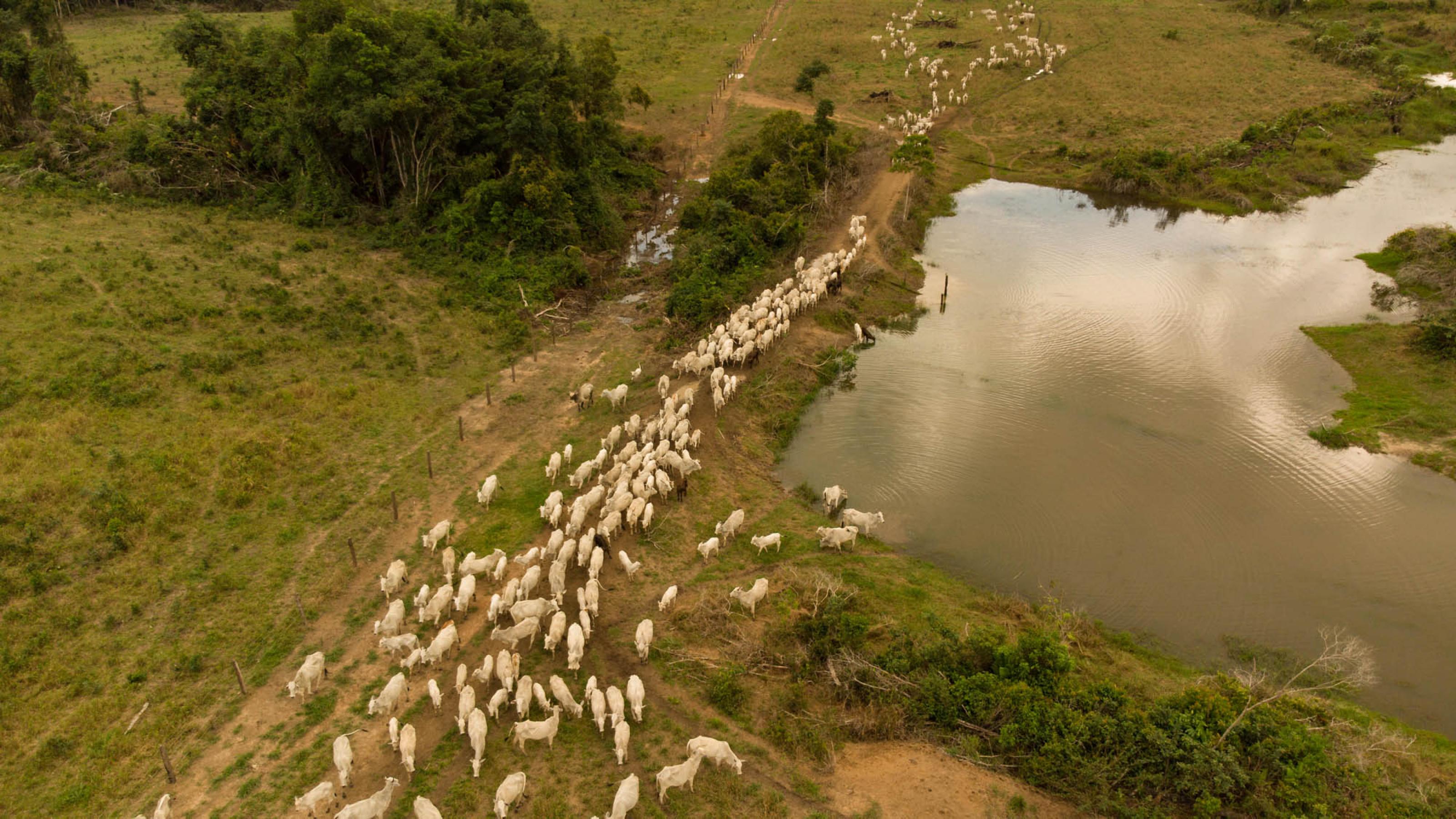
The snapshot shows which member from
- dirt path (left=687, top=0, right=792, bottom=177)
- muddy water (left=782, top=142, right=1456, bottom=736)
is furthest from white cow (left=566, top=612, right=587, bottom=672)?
dirt path (left=687, top=0, right=792, bottom=177)

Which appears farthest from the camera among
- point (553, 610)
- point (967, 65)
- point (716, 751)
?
point (967, 65)

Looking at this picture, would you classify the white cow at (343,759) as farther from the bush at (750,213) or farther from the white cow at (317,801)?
the bush at (750,213)

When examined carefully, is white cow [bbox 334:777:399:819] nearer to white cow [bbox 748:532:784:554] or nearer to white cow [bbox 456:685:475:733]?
white cow [bbox 456:685:475:733]

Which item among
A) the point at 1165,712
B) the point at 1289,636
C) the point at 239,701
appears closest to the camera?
the point at 1165,712

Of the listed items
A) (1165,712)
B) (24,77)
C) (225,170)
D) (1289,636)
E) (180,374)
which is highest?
(24,77)

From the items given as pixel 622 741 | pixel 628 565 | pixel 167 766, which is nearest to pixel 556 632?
pixel 628 565

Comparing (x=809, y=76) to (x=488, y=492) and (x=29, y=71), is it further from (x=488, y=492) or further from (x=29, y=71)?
(x=488, y=492)

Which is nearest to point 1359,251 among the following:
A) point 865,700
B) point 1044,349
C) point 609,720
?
point 1044,349

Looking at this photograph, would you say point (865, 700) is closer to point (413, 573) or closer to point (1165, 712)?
point (1165, 712)
